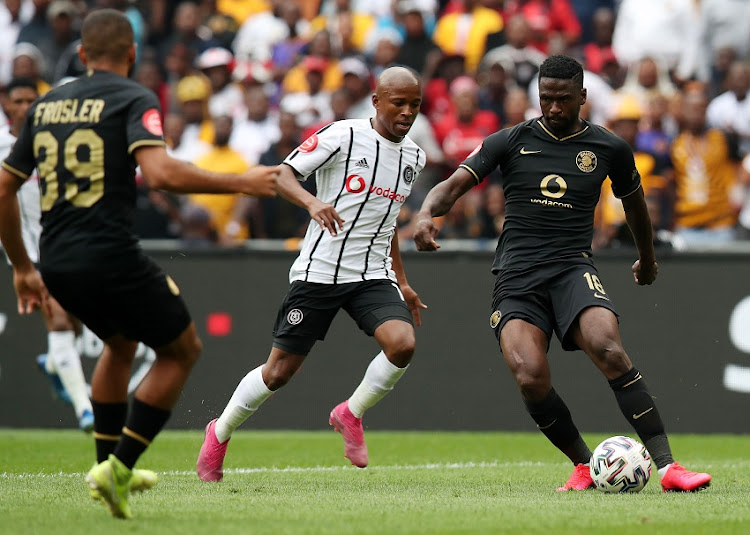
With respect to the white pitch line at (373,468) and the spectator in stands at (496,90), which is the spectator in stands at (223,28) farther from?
the white pitch line at (373,468)

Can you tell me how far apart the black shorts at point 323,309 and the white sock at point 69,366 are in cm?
323

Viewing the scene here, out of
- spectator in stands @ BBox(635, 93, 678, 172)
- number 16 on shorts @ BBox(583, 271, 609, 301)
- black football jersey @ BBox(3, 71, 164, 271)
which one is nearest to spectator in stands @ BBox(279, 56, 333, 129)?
spectator in stands @ BBox(635, 93, 678, 172)

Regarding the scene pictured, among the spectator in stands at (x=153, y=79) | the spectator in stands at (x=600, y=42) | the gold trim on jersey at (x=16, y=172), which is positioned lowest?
the spectator in stands at (x=153, y=79)

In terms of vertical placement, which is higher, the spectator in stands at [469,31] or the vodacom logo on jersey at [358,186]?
the vodacom logo on jersey at [358,186]

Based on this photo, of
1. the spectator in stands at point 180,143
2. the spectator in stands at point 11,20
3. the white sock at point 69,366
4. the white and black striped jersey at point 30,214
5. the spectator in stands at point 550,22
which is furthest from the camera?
the spectator in stands at point 11,20

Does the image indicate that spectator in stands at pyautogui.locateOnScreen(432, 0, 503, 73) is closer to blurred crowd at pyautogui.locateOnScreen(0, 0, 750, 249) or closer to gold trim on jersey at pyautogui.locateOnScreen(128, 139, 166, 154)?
blurred crowd at pyautogui.locateOnScreen(0, 0, 750, 249)

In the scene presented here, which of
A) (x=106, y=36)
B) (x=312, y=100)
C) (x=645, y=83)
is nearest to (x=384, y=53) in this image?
(x=312, y=100)

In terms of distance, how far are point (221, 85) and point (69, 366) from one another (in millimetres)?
6696

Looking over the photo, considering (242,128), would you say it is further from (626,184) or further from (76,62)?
(626,184)

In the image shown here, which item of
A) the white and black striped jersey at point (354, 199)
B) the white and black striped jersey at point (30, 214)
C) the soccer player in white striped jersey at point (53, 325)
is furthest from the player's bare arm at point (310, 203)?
the white and black striped jersey at point (30, 214)

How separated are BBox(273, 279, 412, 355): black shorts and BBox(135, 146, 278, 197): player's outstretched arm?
2.47 meters

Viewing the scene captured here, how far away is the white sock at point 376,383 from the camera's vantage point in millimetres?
8133

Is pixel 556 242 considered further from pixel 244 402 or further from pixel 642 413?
pixel 244 402

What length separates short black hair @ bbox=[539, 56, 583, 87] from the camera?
24.3ft
